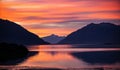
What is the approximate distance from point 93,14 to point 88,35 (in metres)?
0.36

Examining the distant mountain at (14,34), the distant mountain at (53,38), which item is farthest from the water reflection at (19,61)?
the distant mountain at (53,38)

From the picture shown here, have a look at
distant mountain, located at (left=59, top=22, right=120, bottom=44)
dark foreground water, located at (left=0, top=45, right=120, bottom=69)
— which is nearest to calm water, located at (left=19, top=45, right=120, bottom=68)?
dark foreground water, located at (left=0, top=45, right=120, bottom=69)

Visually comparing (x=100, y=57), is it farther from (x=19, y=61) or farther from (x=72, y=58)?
(x=19, y=61)

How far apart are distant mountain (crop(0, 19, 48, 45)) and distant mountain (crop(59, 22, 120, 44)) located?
1.76ft

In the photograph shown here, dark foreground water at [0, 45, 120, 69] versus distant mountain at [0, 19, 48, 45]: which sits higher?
distant mountain at [0, 19, 48, 45]

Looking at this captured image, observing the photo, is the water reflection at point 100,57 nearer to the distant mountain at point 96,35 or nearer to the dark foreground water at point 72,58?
the dark foreground water at point 72,58

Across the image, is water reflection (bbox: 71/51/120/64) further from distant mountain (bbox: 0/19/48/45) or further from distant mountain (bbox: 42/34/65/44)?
distant mountain (bbox: 0/19/48/45)

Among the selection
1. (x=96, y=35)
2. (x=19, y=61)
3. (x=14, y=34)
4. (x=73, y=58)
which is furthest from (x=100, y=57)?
(x=14, y=34)

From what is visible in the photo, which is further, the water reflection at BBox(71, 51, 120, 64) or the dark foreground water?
the water reflection at BBox(71, 51, 120, 64)

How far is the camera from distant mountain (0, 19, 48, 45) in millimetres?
5762

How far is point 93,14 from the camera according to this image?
225 inches

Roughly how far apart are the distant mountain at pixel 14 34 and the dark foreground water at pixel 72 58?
0.89ft

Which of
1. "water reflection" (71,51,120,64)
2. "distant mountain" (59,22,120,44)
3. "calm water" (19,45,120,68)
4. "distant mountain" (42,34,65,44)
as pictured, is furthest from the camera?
Result: "water reflection" (71,51,120,64)

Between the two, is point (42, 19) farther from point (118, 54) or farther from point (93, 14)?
point (118, 54)
